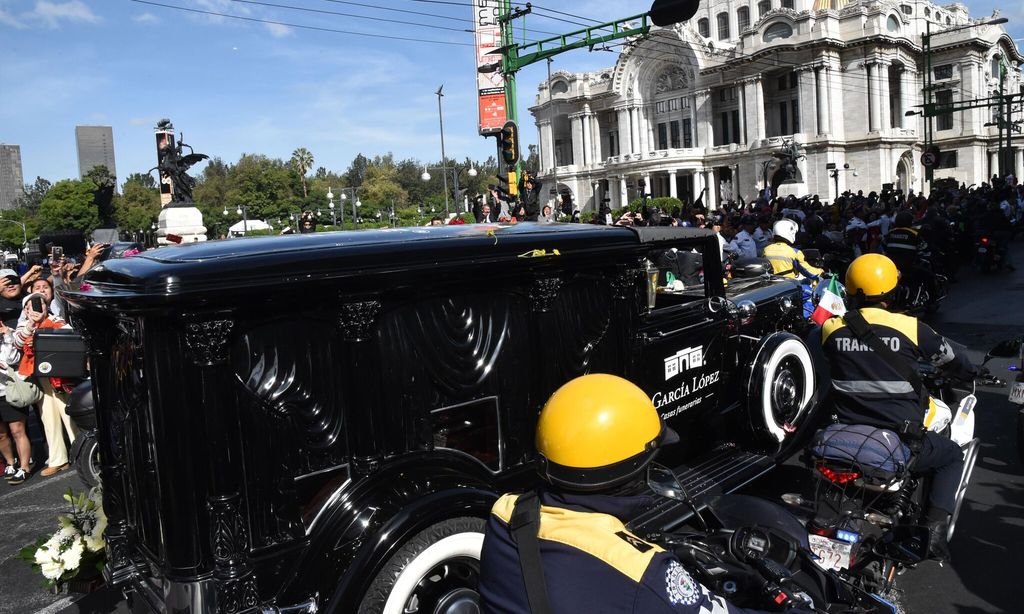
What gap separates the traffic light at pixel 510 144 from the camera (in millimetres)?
18594

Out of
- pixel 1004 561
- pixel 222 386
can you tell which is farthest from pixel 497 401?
pixel 1004 561

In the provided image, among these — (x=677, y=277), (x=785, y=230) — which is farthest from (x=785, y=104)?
(x=677, y=277)

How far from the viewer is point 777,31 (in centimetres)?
6856

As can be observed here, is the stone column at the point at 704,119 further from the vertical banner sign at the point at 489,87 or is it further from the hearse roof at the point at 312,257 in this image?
the hearse roof at the point at 312,257

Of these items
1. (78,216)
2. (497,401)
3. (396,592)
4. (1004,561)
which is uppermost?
(78,216)

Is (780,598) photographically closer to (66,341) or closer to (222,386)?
(222,386)

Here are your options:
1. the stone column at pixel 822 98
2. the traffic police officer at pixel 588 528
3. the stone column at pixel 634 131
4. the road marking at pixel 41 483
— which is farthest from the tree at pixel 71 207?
the traffic police officer at pixel 588 528

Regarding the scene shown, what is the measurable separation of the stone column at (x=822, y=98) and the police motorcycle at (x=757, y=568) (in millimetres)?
70412

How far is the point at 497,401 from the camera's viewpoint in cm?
413

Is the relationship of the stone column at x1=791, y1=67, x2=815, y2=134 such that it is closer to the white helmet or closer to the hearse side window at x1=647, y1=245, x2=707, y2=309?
the white helmet

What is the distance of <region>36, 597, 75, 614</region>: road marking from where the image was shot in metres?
5.07

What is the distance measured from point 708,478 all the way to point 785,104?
75331 millimetres

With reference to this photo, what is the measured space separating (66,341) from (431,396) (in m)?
5.02

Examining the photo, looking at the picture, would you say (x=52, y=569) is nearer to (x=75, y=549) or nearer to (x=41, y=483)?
(x=75, y=549)
